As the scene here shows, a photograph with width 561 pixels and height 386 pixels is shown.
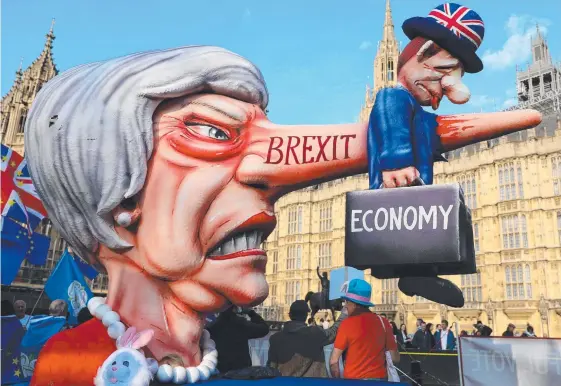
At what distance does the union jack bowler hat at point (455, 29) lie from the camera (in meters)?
1.43

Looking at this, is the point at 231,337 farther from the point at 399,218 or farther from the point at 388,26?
the point at 388,26

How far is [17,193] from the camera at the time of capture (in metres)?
5.27

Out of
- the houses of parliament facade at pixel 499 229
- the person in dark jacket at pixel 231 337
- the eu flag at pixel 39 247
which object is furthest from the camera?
the houses of parliament facade at pixel 499 229

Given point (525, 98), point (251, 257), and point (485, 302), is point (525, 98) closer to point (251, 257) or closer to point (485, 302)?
point (485, 302)

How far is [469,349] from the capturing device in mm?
4254

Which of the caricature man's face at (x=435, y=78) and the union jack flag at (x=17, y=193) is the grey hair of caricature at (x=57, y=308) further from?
the caricature man's face at (x=435, y=78)

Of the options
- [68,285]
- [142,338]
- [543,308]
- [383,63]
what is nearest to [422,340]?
[68,285]

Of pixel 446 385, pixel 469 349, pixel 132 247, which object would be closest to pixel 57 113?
pixel 132 247

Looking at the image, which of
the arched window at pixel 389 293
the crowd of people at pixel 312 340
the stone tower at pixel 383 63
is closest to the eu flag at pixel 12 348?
the crowd of people at pixel 312 340

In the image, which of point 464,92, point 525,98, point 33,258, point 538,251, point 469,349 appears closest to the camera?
point 464,92

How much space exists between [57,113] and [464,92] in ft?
3.98

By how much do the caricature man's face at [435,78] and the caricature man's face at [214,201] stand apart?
0.30 metres

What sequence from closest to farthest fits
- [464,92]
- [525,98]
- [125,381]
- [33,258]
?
[125,381], [464,92], [33,258], [525,98]

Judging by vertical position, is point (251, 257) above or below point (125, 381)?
above
